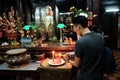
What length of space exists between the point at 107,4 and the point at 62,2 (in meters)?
4.57

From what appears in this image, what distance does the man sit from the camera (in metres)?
2.29

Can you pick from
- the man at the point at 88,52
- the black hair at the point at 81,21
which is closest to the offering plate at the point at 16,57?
the man at the point at 88,52

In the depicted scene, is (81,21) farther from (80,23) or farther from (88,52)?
(88,52)

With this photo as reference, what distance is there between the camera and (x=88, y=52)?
7.56 ft

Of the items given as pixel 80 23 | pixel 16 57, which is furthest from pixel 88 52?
pixel 16 57

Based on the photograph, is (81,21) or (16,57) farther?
(16,57)

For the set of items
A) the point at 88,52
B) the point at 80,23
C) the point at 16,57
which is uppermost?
the point at 80,23

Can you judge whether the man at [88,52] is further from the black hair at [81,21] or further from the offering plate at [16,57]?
the offering plate at [16,57]

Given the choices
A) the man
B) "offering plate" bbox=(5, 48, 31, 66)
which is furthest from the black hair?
"offering plate" bbox=(5, 48, 31, 66)

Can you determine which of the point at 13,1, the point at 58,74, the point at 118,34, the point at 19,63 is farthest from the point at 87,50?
the point at 118,34

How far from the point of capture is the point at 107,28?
1028cm

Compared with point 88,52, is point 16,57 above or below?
below

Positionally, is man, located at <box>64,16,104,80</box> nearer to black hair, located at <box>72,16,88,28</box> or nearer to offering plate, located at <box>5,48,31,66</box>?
black hair, located at <box>72,16,88,28</box>

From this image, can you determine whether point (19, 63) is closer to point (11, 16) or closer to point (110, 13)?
point (11, 16)
